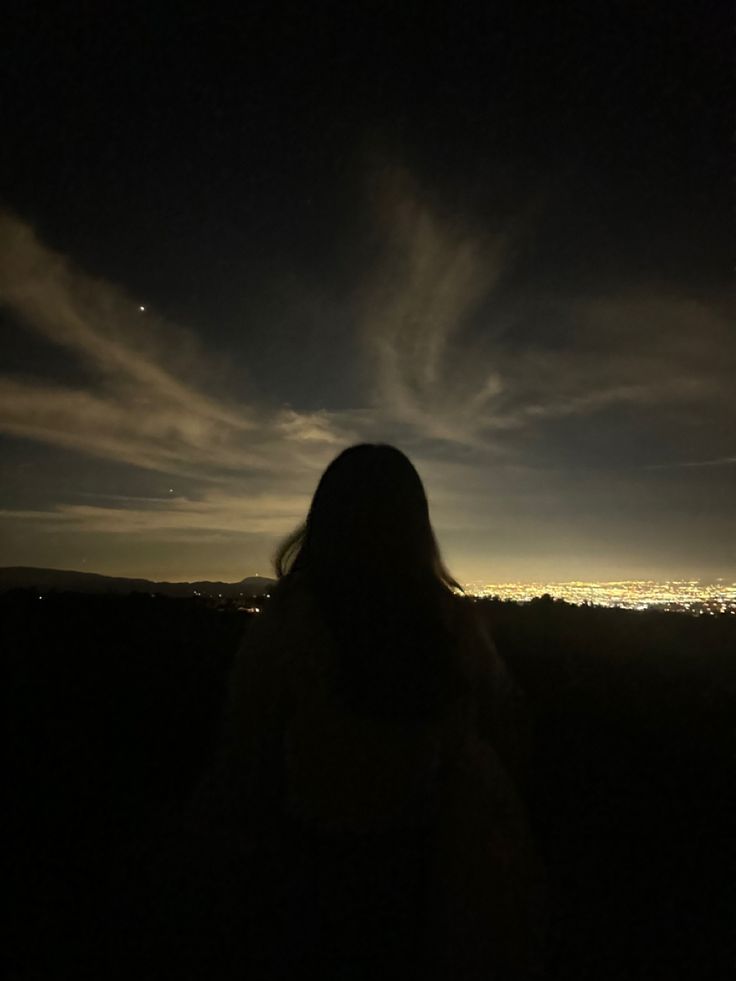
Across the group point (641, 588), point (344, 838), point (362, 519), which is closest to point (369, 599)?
point (362, 519)

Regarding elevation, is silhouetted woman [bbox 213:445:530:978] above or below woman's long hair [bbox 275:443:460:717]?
below

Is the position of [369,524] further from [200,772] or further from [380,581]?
[200,772]

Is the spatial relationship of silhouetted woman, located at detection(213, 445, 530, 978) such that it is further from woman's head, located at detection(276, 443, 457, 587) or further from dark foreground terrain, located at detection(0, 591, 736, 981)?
dark foreground terrain, located at detection(0, 591, 736, 981)

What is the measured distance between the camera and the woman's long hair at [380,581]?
1.92 m

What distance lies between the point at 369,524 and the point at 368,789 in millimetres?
829

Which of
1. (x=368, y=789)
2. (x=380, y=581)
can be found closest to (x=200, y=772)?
(x=368, y=789)

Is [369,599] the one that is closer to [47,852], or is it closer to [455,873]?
[455,873]

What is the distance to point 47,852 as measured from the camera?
3947mm

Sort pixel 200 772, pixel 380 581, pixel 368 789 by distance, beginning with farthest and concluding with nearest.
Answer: pixel 200 772 → pixel 380 581 → pixel 368 789

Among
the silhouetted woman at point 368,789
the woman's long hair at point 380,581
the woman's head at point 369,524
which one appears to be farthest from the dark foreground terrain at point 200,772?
the woman's head at point 369,524

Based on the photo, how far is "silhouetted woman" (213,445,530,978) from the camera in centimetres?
183

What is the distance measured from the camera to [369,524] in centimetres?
211

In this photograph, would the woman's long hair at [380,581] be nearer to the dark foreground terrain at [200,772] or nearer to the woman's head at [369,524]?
the woman's head at [369,524]

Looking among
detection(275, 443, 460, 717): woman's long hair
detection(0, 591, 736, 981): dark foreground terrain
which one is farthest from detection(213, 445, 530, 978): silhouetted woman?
detection(0, 591, 736, 981): dark foreground terrain
